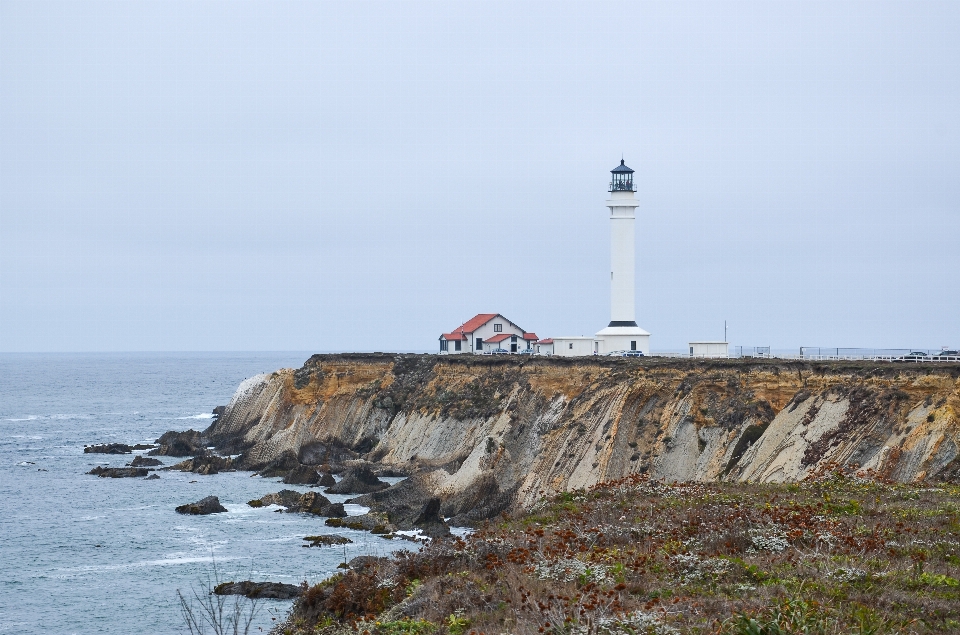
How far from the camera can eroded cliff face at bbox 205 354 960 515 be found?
3350 centimetres

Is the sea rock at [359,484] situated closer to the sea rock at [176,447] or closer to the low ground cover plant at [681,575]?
the sea rock at [176,447]

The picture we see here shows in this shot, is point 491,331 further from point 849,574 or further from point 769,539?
point 849,574

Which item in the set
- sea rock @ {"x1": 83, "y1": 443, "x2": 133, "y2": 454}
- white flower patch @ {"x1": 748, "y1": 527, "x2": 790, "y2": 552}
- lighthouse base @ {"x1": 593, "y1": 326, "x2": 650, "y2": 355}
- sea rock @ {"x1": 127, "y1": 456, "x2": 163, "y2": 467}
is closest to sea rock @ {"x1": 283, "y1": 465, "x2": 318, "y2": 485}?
sea rock @ {"x1": 127, "y1": 456, "x2": 163, "y2": 467}

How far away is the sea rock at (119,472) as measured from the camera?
56.9m

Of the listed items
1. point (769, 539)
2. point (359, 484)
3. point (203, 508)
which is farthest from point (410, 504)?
point (769, 539)

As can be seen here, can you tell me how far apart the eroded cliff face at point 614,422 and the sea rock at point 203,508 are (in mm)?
9757

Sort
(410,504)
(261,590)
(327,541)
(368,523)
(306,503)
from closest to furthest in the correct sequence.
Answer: (261,590)
(327,541)
(368,523)
(410,504)
(306,503)

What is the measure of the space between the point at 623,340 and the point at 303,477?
70.0ft

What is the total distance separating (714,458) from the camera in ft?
131

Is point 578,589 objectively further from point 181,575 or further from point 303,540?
point 303,540

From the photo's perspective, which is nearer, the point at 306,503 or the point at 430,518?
the point at 430,518

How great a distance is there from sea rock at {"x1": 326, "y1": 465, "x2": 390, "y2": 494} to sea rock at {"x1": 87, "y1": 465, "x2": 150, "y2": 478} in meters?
14.2

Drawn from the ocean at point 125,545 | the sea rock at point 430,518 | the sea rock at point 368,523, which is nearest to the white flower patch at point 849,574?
the ocean at point 125,545

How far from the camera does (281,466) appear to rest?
194 feet
